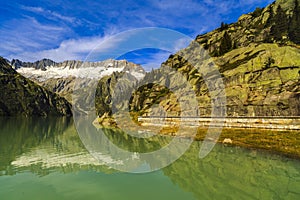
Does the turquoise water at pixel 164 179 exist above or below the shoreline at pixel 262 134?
below

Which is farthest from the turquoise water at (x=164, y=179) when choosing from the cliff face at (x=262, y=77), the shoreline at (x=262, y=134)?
the cliff face at (x=262, y=77)

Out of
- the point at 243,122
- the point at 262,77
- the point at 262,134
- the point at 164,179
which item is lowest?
the point at 164,179

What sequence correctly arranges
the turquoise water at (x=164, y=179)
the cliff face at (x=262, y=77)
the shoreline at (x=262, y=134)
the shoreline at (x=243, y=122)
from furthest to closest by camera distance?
the cliff face at (x=262, y=77) → the shoreline at (x=243, y=122) → the shoreline at (x=262, y=134) → the turquoise water at (x=164, y=179)

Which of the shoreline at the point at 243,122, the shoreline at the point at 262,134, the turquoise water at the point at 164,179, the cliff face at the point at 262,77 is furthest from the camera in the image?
the cliff face at the point at 262,77

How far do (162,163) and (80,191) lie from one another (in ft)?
60.2

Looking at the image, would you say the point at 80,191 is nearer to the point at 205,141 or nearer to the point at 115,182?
the point at 115,182

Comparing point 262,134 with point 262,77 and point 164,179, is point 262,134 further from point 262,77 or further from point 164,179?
point 164,179

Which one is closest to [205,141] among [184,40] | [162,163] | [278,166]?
[162,163]

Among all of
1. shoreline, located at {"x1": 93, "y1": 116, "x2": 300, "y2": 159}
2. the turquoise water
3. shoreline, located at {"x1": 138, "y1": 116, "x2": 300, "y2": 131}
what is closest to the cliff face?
shoreline, located at {"x1": 138, "y1": 116, "x2": 300, "y2": 131}

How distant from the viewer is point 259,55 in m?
82.8

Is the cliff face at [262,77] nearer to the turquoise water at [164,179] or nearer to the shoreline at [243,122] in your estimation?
the shoreline at [243,122]

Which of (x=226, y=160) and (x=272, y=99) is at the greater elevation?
(x=272, y=99)

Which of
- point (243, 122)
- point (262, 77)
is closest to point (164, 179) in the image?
point (243, 122)

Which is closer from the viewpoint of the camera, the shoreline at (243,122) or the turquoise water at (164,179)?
the turquoise water at (164,179)
